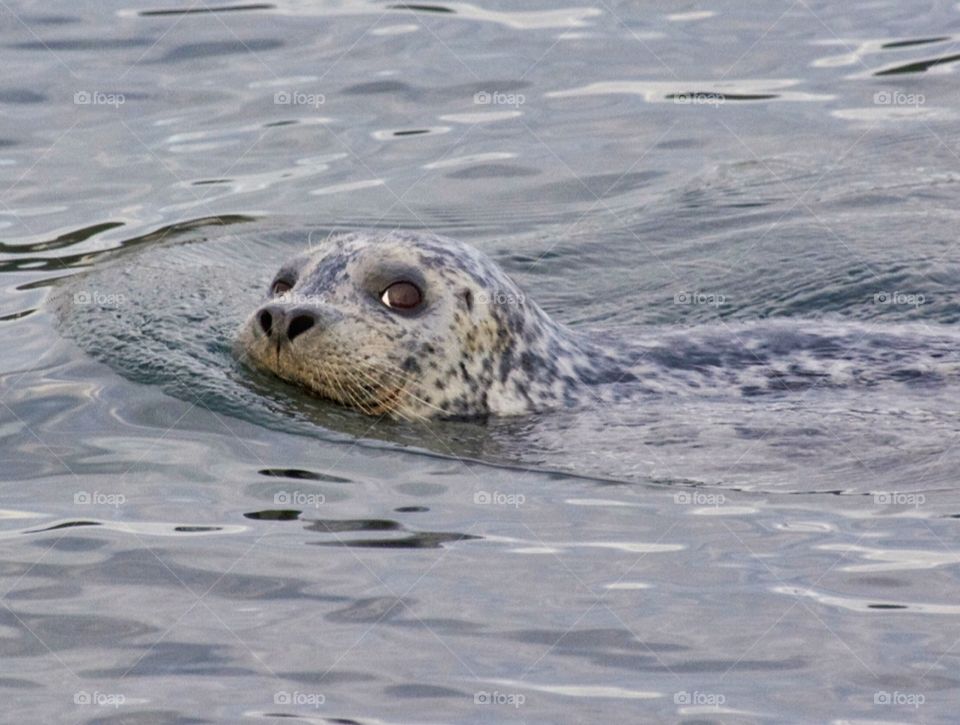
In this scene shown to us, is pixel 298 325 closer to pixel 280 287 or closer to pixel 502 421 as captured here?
pixel 280 287

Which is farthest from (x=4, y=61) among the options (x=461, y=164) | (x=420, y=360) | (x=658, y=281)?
(x=420, y=360)

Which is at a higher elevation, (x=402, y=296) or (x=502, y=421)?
(x=402, y=296)

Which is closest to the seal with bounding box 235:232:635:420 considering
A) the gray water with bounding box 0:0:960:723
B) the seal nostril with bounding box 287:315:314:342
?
the seal nostril with bounding box 287:315:314:342

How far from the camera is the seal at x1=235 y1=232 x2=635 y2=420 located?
9.21 metres

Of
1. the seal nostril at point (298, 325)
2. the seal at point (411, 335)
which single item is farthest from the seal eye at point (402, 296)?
the seal nostril at point (298, 325)

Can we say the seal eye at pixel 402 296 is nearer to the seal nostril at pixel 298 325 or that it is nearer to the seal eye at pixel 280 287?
the seal nostril at pixel 298 325

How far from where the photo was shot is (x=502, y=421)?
9.52 metres

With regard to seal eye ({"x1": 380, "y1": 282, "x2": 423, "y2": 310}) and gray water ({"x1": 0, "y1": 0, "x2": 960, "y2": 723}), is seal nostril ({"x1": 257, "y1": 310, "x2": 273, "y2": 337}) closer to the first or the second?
gray water ({"x1": 0, "y1": 0, "x2": 960, "y2": 723})

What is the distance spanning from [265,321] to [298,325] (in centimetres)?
17

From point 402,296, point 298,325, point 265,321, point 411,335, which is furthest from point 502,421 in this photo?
point 265,321

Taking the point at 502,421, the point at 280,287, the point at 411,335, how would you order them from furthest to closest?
the point at 280,287 < the point at 502,421 < the point at 411,335

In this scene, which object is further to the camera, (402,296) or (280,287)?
(280,287)

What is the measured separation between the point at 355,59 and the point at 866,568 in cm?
989

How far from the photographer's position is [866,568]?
7.20 m
